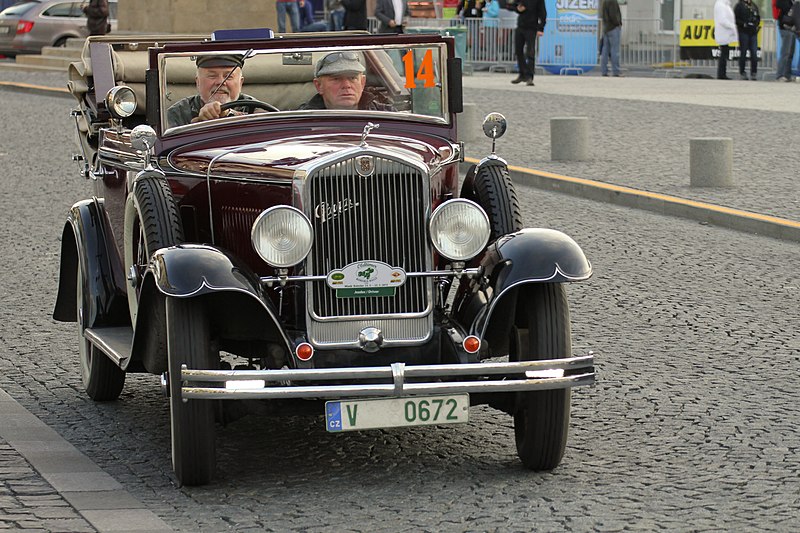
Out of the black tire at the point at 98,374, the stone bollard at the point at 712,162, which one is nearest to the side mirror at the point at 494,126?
the black tire at the point at 98,374

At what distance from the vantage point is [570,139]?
1678cm

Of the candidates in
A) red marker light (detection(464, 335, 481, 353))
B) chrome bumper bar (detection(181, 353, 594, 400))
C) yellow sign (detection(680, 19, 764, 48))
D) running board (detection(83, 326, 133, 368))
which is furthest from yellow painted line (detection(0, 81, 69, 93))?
chrome bumper bar (detection(181, 353, 594, 400))

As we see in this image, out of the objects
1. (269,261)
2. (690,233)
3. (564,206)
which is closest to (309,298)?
(269,261)

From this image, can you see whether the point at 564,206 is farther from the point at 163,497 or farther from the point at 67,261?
the point at 163,497

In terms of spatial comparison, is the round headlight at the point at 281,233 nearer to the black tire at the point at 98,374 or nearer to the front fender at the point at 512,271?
the front fender at the point at 512,271

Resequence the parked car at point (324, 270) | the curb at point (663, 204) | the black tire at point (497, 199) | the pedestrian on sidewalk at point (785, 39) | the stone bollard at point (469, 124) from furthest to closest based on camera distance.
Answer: the pedestrian on sidewalk at point (785, 39) < the stone bollard at point (469, 124) < the curb at point (663, 204) < the black tire at point (497, 199) < the parked car at point (324, 270)

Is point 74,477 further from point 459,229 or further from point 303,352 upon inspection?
point 459,229

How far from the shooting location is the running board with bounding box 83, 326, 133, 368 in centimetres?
657

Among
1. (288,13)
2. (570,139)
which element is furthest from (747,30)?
(570,139)

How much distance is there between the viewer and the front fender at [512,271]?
19.2ft

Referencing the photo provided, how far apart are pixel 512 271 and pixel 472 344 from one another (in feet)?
1.01

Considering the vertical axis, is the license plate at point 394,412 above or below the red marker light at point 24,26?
below

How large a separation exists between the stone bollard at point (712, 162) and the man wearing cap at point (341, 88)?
26.1 feet

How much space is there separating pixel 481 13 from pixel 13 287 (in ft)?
83.2
